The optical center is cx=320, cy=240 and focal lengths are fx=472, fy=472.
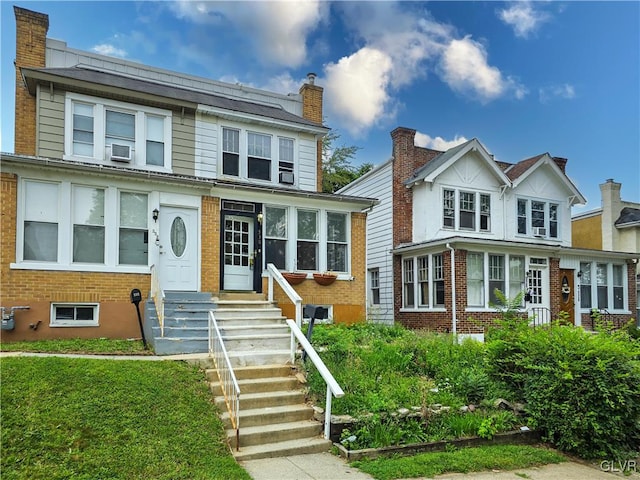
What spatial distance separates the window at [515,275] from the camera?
17.5m

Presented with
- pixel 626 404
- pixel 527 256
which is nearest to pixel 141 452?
pixel 626 404

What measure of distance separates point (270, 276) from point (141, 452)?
7.29 metres

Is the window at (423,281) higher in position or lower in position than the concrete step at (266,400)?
higher

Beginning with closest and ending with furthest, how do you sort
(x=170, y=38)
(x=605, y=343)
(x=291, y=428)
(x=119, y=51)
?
(x=291, y=428), (x=605, y=343), (x=170, y=38), (x=119, y=51)

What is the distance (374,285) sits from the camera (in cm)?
2098

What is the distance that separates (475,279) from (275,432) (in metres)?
12.1

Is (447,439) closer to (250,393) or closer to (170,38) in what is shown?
(250,393)

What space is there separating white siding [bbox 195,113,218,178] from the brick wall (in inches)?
157

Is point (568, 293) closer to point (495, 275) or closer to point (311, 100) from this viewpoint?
point (495, 275)

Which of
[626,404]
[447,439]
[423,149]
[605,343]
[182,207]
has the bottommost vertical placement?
[447,439]

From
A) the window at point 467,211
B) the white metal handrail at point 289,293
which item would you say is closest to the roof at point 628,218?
the window at point 467,211

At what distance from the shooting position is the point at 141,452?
5.34 metres

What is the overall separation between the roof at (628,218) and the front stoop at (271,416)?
20.7m

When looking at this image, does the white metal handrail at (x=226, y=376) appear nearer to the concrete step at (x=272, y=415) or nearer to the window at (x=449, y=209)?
the concrete step at (x=272, y=415)
